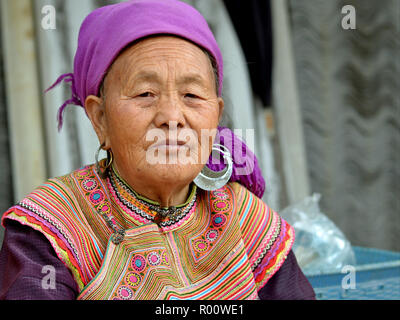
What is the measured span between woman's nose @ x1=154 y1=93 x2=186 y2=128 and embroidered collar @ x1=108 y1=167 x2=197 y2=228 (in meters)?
0.29

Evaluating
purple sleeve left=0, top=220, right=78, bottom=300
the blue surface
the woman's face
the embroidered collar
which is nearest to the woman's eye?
the woman's face

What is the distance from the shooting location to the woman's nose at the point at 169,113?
5.48ft

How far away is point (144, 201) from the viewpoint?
71.6 inches

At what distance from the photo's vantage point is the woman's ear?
73.4 inches

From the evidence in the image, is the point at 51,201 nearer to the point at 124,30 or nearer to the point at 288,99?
the point at 124,30

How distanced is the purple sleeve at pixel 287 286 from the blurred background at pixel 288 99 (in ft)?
5.47

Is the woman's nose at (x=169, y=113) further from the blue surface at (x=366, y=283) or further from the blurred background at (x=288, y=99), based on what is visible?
the blurred background at (x=288, y=99)

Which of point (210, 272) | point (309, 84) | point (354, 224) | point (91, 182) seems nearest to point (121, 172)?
point (91, 182)

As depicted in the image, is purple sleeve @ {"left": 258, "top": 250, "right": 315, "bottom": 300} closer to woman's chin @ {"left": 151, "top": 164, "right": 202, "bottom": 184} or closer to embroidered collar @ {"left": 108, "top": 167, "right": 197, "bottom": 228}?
embroidered collar @ {"left": 108, "top": 167, "right": 197, "bottom": 228}

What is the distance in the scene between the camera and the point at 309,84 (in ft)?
15.0

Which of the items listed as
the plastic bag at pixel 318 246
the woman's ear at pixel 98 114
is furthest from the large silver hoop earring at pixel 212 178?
Answer: the plastic bag at pixel 318 246

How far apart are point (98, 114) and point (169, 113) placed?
34 centimetres

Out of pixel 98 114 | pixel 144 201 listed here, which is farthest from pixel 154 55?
pixel 144 201
